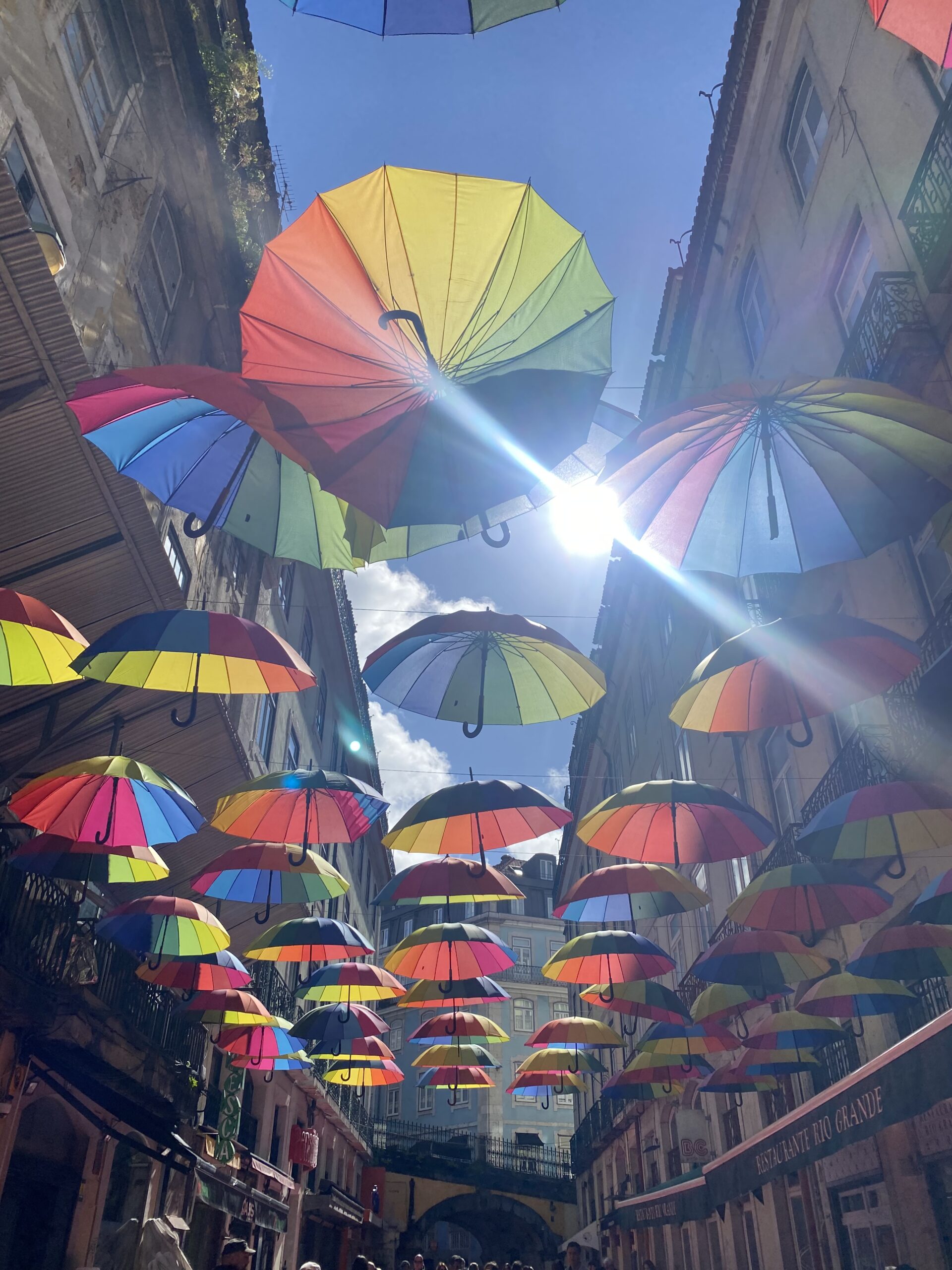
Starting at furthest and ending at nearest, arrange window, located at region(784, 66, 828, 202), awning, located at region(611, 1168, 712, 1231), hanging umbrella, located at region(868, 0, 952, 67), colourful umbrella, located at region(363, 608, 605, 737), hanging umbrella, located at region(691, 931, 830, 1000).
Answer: window, located at region(784, 66, 828, 202) → awning, located at region(611, 1168, 712, 1231) → hanging umbrella, located at region(691, 931, 830, 1000) → colourful umbrella, located at region(363, 608, 605, 737) → hanging umbrella, located at region(868, 0, 952, 67)

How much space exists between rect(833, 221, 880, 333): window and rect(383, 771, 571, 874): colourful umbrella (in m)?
8.08

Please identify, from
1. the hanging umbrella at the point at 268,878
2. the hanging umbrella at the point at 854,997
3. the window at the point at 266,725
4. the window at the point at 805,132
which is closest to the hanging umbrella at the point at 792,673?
the hanging umbrella at the point at 854,997

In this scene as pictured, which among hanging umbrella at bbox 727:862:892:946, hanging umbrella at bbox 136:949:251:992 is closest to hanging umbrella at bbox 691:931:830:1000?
hanging umbrella at bbox 727:862:892:946

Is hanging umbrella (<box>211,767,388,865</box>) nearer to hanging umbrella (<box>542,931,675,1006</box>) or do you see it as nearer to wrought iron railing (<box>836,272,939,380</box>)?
hanging umbrella (<box>542,931,675,1006</box>)

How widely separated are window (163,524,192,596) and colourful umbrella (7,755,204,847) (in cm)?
410

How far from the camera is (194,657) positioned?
765 centimetres

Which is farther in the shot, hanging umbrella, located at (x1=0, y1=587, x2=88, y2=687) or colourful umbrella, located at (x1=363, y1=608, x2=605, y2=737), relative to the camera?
colourful umbrella, located at (x1=363, y1=608, x2=605, y2=737)

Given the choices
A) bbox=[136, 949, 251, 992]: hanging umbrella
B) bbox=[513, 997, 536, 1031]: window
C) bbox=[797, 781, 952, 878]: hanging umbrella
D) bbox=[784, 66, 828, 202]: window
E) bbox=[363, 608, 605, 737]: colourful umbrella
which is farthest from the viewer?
bbox=[513, 997, 536, 1031]: window

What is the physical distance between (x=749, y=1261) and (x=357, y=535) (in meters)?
16.7

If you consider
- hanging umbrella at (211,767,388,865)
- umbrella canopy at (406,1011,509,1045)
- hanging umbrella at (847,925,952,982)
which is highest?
Result: hanging umbrella at (211,767,388,865)

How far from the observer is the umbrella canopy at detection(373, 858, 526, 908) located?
10188 millimetres

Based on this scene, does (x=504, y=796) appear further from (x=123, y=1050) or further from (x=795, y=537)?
(x=123, y=1050)

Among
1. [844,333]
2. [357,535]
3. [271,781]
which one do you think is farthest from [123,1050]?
[844,333]

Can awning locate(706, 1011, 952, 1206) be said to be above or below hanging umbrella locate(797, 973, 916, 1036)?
below
